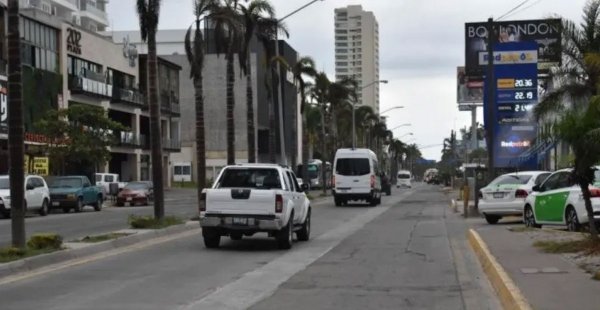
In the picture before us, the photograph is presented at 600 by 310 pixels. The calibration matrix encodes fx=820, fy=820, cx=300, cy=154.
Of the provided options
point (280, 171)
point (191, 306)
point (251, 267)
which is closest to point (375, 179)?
point (280, 171)

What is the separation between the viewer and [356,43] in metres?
127

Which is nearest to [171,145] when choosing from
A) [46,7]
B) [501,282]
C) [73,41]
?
[46,7]

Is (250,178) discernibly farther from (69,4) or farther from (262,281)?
(69,4)

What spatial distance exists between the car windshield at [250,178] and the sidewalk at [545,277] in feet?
16.0

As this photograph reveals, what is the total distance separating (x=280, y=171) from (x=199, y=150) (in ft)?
41.8

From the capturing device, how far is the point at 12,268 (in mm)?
13438

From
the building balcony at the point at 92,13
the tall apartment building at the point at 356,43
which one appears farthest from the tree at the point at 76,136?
the tall apartment building at the point at 356,43

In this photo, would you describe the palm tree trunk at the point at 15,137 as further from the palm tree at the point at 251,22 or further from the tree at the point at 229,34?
the palm tree at the point at 251,22

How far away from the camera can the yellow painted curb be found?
9789 millimetres

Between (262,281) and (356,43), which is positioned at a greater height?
(356,43)

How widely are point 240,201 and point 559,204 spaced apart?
26.4ft

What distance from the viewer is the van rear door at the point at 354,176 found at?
1681 inches

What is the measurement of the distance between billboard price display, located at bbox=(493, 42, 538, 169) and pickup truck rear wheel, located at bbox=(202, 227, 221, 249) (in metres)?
26.5

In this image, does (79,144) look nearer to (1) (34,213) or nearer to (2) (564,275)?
(1) (34,213)
